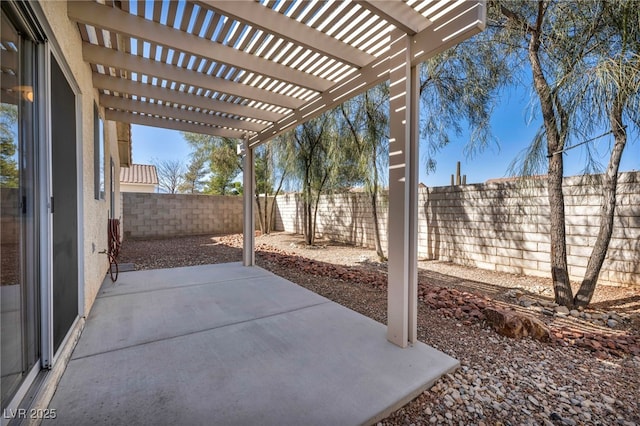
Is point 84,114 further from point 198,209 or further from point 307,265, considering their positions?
point 198,209

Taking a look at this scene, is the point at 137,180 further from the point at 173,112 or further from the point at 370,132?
the point at 370,132

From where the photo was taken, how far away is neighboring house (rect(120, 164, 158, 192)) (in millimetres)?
15094

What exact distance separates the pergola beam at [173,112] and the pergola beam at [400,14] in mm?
3112

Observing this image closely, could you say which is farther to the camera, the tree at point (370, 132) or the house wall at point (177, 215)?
the house wall at point (177, 215)

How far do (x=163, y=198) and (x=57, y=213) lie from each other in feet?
28.0

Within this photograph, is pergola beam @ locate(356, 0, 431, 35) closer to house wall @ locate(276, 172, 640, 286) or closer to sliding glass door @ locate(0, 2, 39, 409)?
sliding glass door @ locate(0, 2, 39, 409)

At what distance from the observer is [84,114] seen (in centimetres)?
262

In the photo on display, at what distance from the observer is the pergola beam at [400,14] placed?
1.90 metres

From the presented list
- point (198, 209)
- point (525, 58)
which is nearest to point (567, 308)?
point (525, 58)

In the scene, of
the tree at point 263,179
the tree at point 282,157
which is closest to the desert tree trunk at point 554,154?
the tree at point 282,157

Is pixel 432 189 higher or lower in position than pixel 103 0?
lower

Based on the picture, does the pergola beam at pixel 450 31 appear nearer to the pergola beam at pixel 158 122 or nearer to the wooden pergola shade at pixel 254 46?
the wooden pergola shade at pixel 254 46

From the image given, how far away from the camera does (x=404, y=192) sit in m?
2.17

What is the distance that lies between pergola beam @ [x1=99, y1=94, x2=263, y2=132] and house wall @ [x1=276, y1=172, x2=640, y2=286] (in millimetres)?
4023
